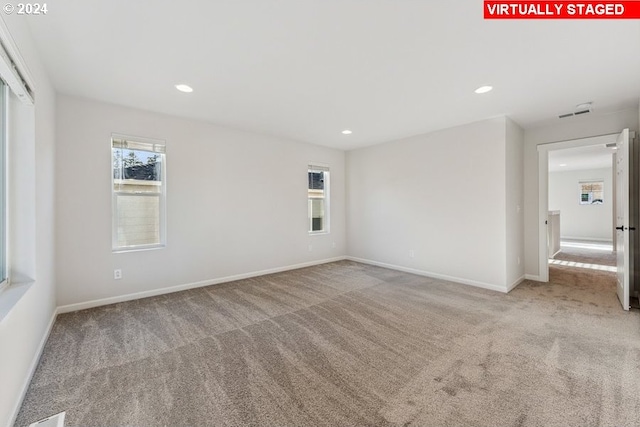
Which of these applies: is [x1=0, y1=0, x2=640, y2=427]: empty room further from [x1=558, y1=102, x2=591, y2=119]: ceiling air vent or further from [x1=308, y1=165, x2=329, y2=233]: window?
[x1=308, y1=165, x2=329, y2=233]: window

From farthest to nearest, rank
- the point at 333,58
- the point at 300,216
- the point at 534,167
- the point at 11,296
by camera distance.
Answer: the point at 300,216 → the point at 534,167 → the point at 333,58 → the point at 11,296

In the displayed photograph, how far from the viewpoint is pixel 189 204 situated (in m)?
3.96

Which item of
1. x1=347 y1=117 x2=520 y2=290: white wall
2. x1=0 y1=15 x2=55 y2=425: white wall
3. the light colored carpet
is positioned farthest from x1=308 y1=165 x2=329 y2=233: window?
x1=0 y1=15 x2=55 y2=425: white wall

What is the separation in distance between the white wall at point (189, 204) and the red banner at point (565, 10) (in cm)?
374

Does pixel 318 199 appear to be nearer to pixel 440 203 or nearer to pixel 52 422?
pixel 440 203

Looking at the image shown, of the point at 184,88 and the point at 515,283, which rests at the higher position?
the point at 184,88

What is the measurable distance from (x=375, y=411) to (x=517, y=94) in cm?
357

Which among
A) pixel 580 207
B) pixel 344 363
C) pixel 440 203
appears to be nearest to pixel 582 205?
pixel 580 207

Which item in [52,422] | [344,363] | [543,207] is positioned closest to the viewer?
[52,422]

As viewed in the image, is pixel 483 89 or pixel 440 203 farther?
pixel 440 203

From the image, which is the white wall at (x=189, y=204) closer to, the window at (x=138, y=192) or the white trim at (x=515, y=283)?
the window at (x=138, y=192)

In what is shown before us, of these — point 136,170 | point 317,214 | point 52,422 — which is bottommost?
point 52,422

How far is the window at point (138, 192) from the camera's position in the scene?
346 cm

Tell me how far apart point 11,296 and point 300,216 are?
399cm
